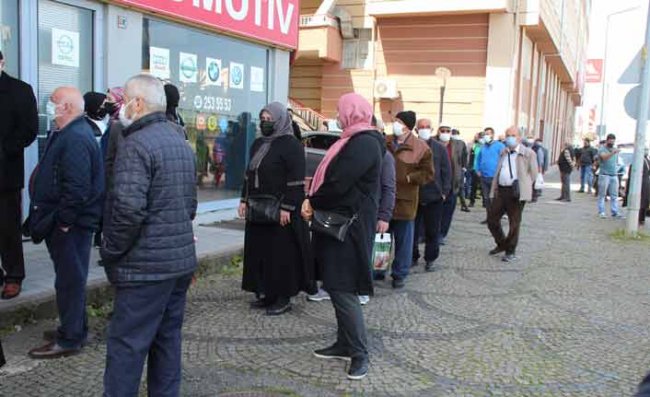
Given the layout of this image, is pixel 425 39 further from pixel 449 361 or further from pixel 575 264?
pixel 449 361

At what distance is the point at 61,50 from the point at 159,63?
5.29 ft

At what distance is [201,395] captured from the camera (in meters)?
3.74

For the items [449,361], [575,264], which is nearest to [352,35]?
[575,264]

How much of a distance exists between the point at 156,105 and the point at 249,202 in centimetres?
224

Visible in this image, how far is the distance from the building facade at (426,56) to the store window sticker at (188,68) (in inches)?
414

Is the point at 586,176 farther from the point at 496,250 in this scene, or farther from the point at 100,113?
the point at 100,113

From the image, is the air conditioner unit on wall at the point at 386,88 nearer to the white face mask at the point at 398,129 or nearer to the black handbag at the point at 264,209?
the white face mask at the point at 398,129

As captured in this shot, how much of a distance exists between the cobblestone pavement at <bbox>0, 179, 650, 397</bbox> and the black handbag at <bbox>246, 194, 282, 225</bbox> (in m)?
0.83

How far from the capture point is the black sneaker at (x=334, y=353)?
434 cm

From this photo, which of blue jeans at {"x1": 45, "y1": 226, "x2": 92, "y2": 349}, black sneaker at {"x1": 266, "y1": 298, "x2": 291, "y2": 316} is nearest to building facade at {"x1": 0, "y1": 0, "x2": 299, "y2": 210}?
blue jeans at {"x1": 45, "y1": 226, "x2": 92, "y2": 349}

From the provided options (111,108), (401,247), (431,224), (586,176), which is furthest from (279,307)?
(586,176)

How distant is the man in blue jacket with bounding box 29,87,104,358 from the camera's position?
12.9ft

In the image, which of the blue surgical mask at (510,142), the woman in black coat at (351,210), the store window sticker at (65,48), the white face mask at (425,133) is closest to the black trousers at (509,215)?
the blue surgical mask at (510,142)

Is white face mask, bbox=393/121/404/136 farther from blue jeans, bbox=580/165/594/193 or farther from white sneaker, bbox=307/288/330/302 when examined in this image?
blue jeans, bbox=580/165/594/193
